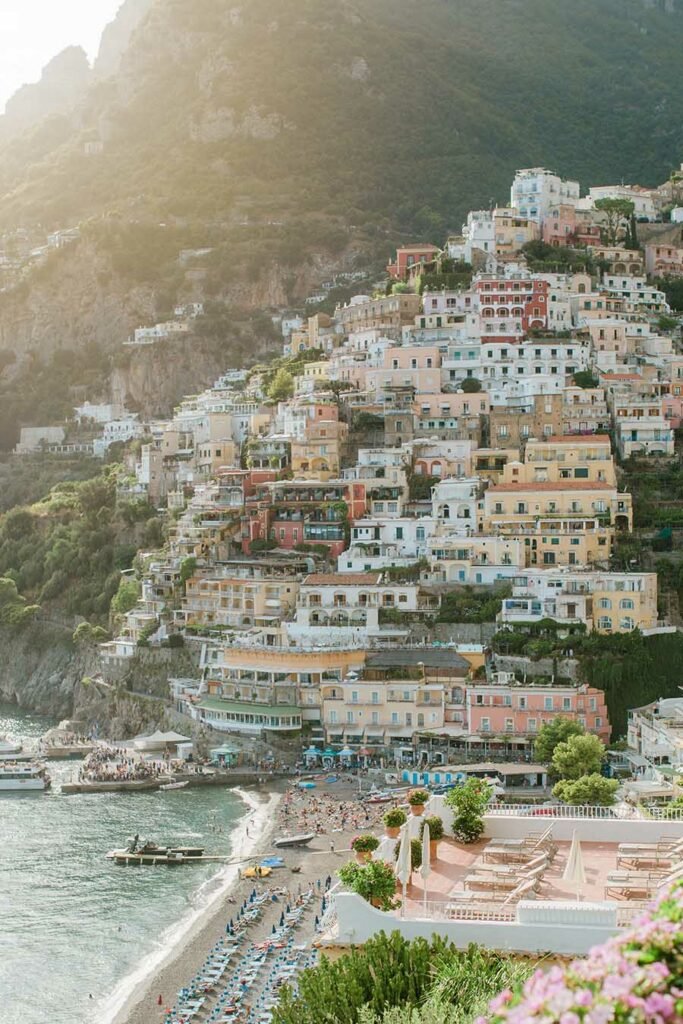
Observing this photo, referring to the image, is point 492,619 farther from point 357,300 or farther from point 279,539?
point 357,300

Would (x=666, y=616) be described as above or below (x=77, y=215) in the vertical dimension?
below

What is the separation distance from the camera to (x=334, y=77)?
6053 inches

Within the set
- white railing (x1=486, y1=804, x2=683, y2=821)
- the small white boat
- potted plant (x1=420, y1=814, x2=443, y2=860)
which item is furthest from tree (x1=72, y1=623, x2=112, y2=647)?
potted plant (x1=420, y1=814, x2=443, y2=860)

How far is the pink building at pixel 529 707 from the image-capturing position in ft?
174

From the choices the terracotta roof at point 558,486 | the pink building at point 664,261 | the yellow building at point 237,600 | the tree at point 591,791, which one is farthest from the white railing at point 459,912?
the pink building at point 664,261

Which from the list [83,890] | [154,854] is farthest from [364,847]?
[154,854]

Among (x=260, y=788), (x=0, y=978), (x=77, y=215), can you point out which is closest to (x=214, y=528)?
(x=260, y=788)

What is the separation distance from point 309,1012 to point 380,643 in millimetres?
43596

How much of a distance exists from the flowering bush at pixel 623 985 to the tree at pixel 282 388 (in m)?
79.2

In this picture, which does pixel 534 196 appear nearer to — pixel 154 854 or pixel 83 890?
pixel 154 854

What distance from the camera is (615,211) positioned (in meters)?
98.1

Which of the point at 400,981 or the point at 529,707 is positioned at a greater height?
the point at 400,981

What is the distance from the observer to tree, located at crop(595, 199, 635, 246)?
97.6 m

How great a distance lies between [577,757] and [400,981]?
33.6 meters
